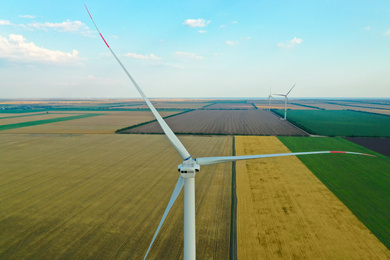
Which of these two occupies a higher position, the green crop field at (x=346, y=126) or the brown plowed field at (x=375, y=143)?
the green crop field at (x=346, y=126)

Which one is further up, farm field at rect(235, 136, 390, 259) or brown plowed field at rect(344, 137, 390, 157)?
brown plowed field at rect(344, 137, 390, 157)

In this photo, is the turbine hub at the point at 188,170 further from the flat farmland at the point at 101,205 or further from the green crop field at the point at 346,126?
the green crop field at the point at 346,126

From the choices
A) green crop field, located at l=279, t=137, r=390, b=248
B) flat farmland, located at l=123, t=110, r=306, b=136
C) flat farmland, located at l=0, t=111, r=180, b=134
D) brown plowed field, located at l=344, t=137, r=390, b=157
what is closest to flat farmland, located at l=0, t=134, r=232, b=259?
A: green crop field, located at l=279, t=137, r=390, b=248

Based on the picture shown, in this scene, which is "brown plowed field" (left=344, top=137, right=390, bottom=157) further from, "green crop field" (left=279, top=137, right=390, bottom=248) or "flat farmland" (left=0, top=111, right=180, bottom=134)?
"flat farmland" (left=0, top=111, right=180, bottom=134)

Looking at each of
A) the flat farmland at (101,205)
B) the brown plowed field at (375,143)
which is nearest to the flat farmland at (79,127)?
the flat farmland at (101,205)

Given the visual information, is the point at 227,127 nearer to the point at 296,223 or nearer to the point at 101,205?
the point at 296,223

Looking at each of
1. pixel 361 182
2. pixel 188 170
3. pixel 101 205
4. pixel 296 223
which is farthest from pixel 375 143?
pixel 101 205

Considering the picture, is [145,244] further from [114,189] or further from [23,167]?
[23,167]
